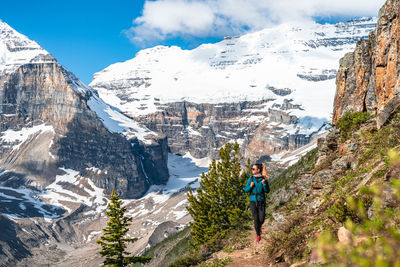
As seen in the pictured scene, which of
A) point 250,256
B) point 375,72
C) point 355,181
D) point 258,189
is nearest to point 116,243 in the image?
point 250,256

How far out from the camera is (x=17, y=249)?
632ft

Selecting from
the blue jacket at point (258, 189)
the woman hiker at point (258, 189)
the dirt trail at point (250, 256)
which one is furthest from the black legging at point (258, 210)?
the dirt trail at point (250, 256)

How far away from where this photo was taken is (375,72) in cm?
2819

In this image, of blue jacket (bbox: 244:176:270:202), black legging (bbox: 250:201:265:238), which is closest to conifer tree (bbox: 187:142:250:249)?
black legging (bbox: 250:201:265:238)

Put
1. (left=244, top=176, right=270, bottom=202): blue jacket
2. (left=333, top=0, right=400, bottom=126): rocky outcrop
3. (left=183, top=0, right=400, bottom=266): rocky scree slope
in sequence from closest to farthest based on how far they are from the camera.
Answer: (left=183, top=0, right=400, bottom=266): rocky scree slope < (left=244, top=176, right=270, bottom=202): blue jacket < (left=333, top=0, right=400, bottom=126): rocky outcrop

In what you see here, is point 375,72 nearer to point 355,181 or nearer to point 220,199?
point 220,199

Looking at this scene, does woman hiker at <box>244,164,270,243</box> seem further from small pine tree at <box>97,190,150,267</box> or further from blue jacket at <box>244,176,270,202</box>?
small pine tree at <box>97,190,150,267</box>

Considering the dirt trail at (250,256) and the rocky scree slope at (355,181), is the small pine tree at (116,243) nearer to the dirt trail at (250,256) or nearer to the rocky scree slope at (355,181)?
the rocky scree slope at (355,181)

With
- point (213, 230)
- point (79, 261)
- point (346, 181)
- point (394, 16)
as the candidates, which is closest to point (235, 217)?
point (213, 230)

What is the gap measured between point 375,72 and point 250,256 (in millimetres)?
20423

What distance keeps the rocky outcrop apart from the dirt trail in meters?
9.65

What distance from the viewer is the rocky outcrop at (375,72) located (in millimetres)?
25109

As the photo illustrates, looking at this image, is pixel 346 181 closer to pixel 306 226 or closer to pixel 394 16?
pixel 306 226

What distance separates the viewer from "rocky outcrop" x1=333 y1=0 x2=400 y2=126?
82.4 feet
